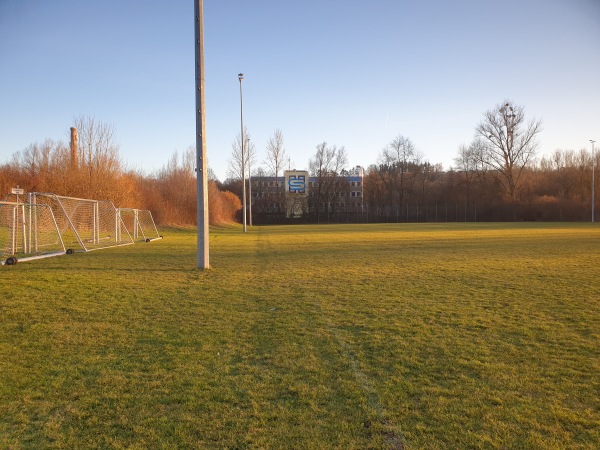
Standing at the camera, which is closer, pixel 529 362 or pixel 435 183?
pixel 529 362

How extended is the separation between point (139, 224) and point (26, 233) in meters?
11.7

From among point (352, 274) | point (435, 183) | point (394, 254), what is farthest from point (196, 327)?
point (435, 183)

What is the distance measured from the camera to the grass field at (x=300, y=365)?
3076 mm

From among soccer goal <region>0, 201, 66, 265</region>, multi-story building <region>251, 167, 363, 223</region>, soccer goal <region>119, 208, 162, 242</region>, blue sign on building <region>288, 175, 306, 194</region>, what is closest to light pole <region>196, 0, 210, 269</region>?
soccer goal <region>0, 201, 66, 265</region>

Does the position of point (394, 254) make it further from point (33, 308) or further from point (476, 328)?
point (33, 308)

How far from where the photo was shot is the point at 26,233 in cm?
1587

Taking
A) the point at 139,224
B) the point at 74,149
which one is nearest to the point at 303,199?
the point at 74,149

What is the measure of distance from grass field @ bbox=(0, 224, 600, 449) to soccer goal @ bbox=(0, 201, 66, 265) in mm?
6001

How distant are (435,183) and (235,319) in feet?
246

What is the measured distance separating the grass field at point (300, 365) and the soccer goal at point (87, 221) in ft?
39.3

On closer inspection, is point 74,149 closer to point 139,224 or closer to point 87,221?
point 139,224

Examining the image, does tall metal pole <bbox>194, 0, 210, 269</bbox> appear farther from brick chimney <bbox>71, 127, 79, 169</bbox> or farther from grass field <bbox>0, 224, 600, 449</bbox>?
brick chimney <bbox>71, 127, 79, 169</bbox>

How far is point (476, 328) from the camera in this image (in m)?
5.83

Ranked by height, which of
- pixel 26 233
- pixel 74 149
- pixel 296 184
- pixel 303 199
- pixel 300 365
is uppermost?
pixel 296 184
